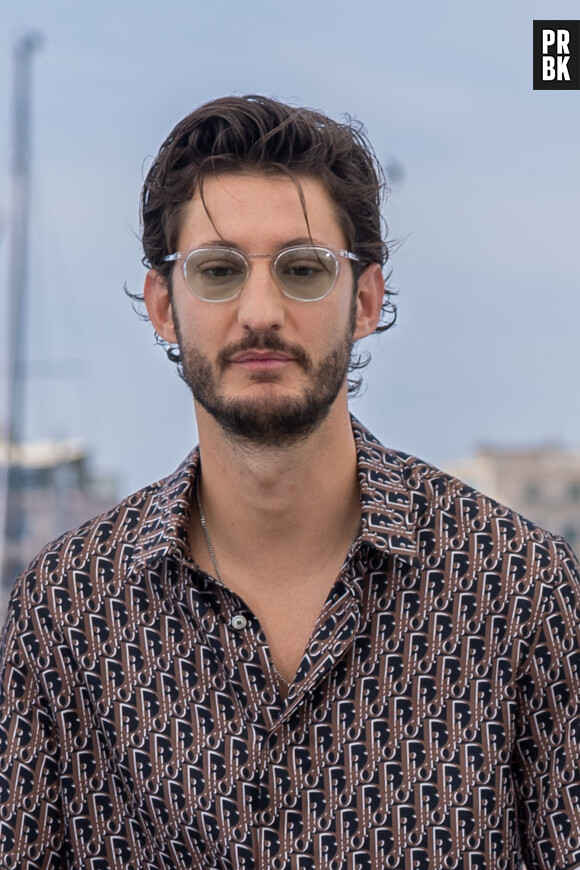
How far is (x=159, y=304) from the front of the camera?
2541 mm

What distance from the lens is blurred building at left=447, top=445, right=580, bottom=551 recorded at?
788 inches

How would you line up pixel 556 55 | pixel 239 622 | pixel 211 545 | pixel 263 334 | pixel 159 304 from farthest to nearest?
pixel 556 55 → pixel 159 304 → pixel 211 545 → pixel 239 622 → pixel 263 334

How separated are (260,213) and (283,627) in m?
0.64

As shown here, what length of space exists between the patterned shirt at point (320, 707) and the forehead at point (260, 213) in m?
0.41

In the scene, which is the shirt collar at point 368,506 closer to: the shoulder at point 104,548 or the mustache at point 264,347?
the shoulder at point 104,548

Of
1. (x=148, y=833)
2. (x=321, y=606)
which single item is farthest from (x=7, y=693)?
(x=321, y=606)

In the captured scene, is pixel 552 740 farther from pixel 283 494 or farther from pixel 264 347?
pixel 264 347

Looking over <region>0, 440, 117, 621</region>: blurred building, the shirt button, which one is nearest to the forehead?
the shirt button

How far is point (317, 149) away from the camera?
239cm

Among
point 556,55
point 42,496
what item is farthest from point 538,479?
point 556,55

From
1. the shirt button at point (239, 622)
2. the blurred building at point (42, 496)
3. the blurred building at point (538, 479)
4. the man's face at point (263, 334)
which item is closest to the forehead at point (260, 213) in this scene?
the man's face at point (263, 334)

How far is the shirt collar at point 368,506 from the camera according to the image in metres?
2.32

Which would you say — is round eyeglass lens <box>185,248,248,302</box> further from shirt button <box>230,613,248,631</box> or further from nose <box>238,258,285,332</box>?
shirt button <box>230,613,248,631</box>

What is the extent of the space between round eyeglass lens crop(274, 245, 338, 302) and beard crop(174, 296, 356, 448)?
0.28 feet
